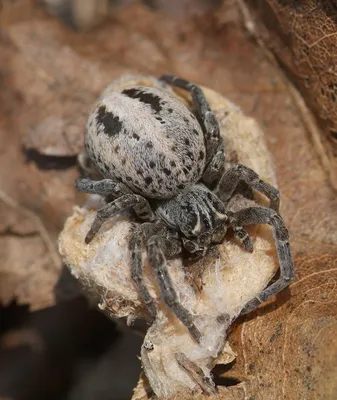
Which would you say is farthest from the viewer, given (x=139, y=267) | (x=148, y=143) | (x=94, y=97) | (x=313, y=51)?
(x=94, y=97)

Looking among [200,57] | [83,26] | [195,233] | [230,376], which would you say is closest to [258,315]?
[230,376]

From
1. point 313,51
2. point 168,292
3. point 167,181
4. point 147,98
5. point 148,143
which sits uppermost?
point 313,51

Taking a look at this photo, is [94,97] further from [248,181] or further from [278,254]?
[278,254]

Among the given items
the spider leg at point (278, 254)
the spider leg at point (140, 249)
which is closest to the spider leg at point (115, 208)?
the spider leg at point (140, 249)

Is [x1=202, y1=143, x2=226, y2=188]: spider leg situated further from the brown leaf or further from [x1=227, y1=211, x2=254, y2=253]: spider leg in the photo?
the brown leaf

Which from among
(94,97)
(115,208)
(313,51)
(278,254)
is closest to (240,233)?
(278,254)

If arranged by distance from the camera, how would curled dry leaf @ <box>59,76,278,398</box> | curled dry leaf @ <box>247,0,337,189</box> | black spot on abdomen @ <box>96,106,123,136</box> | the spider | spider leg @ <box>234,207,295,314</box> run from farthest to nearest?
curled dry leaf @ <box>247,0,337,189</box>
black spot on abdomen @ <box>96,106,123,136</box>
the spider
spider leg @ <box>234,207,295,314</box>
curled dry leaf @ <box>59,76,278,398</box>

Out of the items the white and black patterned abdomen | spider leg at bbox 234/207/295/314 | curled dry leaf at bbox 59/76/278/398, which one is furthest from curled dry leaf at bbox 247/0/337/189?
the white and black patterned abdomen
